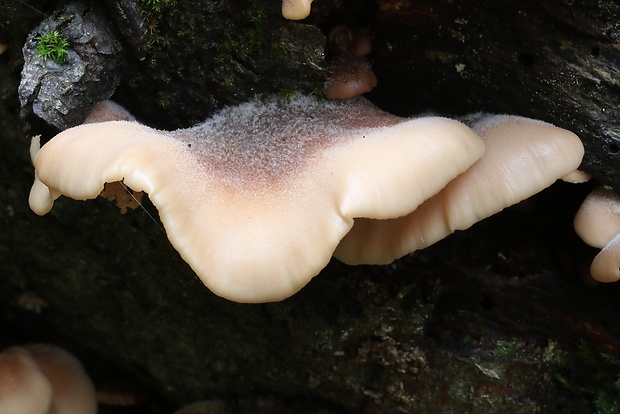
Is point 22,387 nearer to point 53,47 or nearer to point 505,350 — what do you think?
point 53,47

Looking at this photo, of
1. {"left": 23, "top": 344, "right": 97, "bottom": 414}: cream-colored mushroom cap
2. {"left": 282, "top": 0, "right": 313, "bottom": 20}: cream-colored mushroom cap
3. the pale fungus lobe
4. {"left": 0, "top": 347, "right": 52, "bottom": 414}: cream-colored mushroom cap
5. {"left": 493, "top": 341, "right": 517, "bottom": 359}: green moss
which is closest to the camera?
the pale fungus lobe

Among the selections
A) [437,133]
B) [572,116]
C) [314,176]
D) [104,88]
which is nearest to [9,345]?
[104,88]

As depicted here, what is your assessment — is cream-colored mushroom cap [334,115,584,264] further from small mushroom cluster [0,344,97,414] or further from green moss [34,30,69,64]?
small mushroom cluster [0,344,97,414]

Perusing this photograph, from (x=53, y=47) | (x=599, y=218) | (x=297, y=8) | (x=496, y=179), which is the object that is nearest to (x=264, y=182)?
(x=297, y=8)

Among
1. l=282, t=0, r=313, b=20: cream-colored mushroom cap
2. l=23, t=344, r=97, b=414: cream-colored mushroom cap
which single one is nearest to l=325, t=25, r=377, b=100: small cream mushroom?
l=282, t=0, r=313, b=20: cream-colored mushroom cap

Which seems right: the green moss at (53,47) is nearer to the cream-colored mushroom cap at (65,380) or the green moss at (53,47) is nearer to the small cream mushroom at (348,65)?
the small cream mushroom at (348,65)

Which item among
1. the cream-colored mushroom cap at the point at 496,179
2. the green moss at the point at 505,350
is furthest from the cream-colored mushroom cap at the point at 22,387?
the green moss at the point at 505,350

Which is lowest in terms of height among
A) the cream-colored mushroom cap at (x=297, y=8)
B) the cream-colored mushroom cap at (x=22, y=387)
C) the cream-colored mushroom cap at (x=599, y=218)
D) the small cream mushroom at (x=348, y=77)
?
the cream-colored mushroom cap at (x=22, y=387)
